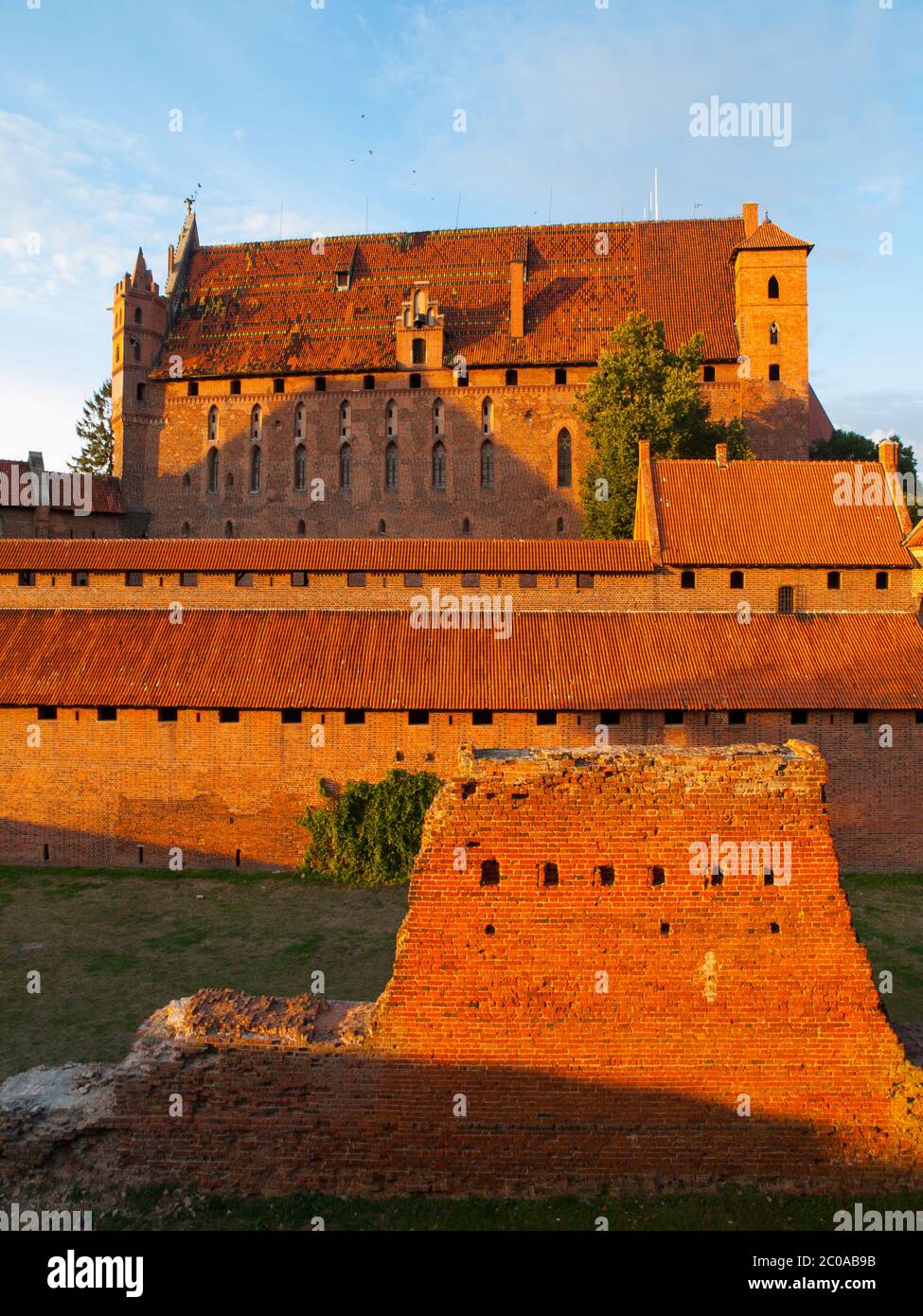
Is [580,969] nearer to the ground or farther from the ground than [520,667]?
nearer to the ground

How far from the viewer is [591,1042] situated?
26.3 ft

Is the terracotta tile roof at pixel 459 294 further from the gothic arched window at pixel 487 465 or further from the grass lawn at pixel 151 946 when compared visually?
the grass lawn at pixel 151 946

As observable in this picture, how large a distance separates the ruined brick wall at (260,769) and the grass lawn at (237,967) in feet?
2.44

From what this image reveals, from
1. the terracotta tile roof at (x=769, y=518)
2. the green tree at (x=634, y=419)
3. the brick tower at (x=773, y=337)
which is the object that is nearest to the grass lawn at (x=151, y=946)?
the terracotta tile roof at (x=769, y=518)

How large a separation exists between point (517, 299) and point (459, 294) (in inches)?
151

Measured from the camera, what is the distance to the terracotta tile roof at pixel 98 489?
38.4 m

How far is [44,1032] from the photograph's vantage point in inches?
456

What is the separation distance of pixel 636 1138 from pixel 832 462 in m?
21.3

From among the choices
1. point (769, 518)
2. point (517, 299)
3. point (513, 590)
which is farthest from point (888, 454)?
point (517, 299)

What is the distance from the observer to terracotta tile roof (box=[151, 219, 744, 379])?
4162 cm

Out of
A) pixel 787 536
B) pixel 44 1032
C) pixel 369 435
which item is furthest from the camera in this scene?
pixel 369 435

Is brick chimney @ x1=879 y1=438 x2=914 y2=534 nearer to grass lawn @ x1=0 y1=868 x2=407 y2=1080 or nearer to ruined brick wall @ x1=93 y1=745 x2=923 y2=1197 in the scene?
grass lawn @ x1=0 y1=868 x2=407 y2=1080
